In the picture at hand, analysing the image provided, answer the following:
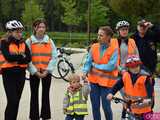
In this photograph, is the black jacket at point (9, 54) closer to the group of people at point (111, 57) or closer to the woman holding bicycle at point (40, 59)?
the woman holding bicycle at point (40, 59)

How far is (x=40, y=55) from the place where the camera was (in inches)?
397

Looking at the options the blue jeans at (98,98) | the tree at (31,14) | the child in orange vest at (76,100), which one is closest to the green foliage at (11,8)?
the tree at (31,14)

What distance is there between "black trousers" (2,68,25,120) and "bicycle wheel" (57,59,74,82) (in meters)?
8.25

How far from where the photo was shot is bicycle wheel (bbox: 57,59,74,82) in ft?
59.1

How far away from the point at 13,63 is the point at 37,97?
1016mm

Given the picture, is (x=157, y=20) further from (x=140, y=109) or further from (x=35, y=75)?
(x=140, y=109)

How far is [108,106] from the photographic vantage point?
931 centimetres

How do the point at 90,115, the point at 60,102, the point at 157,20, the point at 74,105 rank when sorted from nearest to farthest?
the point at 74,105
the point at 90,115
the point at 60,102
the point at 157,20

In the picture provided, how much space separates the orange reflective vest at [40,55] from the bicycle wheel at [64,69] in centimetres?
772

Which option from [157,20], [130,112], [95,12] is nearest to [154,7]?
[157,20]

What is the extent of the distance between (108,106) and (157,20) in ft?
73.5

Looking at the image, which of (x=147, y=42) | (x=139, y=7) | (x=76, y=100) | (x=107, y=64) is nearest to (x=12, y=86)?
(x=76, y=100)

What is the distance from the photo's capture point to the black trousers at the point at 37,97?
399 inches

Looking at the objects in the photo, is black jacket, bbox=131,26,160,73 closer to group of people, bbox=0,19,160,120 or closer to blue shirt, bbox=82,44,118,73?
group of people, bbox=0,19,160,120
